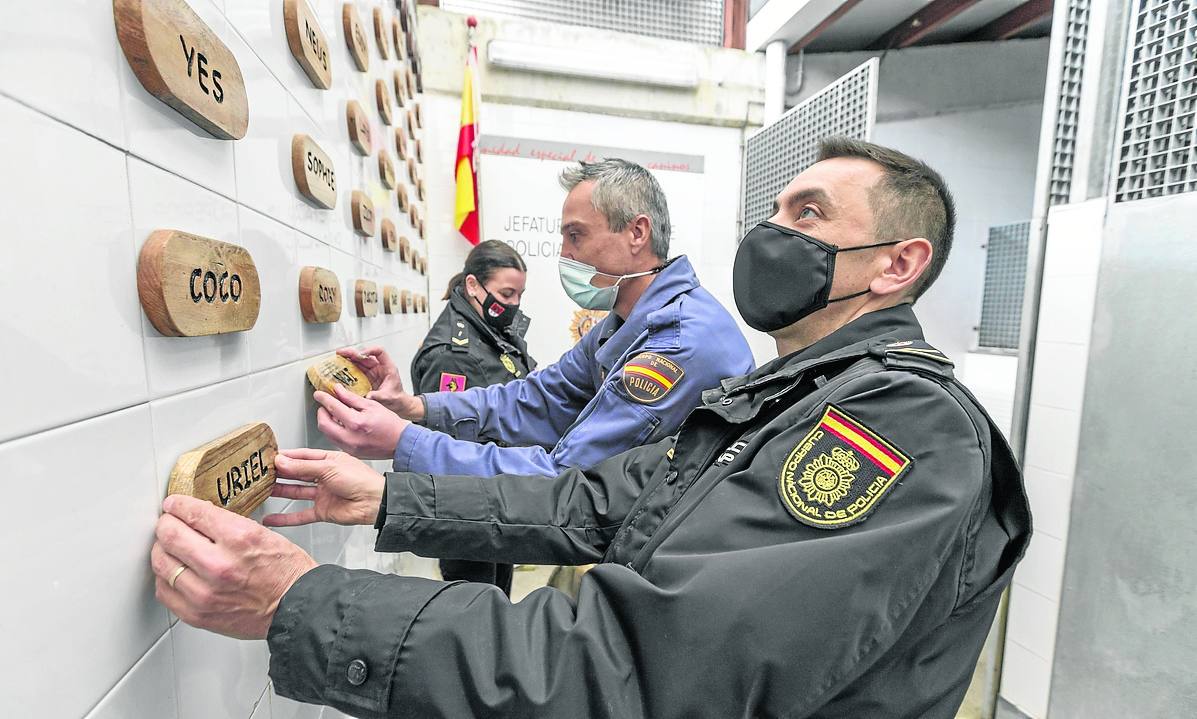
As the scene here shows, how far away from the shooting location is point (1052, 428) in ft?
6.53

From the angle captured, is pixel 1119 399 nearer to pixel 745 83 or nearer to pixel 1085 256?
pixel 1085 256

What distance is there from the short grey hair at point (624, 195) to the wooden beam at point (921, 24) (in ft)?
9.91

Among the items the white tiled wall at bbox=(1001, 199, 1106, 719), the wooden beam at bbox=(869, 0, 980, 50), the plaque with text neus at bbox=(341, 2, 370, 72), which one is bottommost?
the white tiled wall at bbox=(1001, 199, 1106, 719)

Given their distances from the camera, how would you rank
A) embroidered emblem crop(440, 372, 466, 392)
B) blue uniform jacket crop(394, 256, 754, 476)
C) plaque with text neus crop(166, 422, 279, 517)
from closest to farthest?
plaque with text neus crop(166, 422, 279, 517), blue uniform jacket crop(394, 256, 754, 476), embroidered emblem crop(440, 372, 466, 392)

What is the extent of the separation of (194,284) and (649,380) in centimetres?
89

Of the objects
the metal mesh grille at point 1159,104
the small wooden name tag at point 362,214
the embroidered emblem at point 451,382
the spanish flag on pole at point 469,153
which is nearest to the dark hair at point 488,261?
the embroidered emblem at point 451,382

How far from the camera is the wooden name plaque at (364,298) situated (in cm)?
145

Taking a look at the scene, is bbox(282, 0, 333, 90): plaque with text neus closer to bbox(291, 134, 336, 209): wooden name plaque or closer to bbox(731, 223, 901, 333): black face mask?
bbox(291, 134, 336, 209): wooden name plaque

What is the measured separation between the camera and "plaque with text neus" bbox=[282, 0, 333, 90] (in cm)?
93

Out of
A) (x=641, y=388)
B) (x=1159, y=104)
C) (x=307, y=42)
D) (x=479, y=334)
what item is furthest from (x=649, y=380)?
(x=1159, y=104)

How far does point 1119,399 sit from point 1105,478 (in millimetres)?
262

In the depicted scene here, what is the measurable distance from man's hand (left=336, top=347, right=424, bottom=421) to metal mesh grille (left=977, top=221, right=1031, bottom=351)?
14.4ft

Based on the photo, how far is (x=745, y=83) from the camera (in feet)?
13.2

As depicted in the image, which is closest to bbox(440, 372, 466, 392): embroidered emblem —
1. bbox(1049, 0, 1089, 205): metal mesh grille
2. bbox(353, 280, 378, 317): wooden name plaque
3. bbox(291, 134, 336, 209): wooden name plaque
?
bbox(353, 280, 378, 317): wooden name plaque
